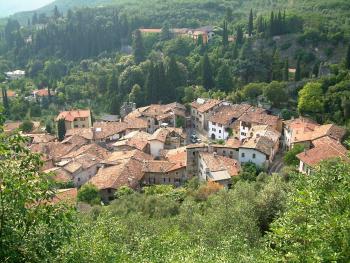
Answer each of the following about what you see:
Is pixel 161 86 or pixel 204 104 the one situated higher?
pixel 161 86

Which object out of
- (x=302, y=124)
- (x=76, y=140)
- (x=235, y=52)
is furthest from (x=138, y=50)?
(x=302, y=124)

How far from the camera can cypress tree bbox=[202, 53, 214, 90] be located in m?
72.9

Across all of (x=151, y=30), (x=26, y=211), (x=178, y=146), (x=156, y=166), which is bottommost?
(x=178, y=146)

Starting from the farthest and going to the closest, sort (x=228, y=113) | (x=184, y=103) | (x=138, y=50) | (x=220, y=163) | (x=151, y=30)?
(x=151, y=30)
(x=138, y=50)
(x=184, y=103)
(x=228, y=113)
(x=220, y=163)

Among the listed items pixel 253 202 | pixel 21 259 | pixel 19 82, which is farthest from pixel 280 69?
pixel 21 259

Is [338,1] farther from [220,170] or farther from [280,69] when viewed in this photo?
[220,170]

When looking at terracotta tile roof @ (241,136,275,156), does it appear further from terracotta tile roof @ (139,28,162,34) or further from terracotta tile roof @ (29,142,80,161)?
terracotta tile roof @ (139,28,162,34)

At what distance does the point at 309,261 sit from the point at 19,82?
293ft

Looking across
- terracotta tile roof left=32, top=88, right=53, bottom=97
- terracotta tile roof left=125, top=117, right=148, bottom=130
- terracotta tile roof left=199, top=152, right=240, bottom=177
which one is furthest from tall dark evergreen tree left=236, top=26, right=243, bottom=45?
terracotta tile roof left=199, top=152, right=240, bottom=177

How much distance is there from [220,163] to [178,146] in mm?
11769

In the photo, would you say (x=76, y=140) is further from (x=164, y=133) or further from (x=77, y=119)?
(x=164, y=133)

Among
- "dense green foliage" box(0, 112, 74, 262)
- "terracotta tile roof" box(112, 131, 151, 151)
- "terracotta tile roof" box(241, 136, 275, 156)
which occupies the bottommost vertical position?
"terracotta tile roof" box(112, 131, 151, 151)

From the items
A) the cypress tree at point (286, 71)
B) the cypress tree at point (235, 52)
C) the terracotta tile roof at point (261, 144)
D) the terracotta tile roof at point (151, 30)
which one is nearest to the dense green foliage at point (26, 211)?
the terracotta tile roof at point (261, 144)

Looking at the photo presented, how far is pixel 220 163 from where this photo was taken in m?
43.3
